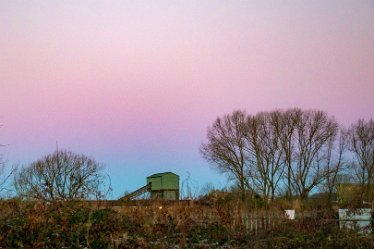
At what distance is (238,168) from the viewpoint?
44.7 m

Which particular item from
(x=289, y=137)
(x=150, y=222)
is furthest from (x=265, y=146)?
(x=150, y=222)

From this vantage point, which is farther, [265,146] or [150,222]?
[265,146]

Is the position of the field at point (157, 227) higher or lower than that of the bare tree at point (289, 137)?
lower

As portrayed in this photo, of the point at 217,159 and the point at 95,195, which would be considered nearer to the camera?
the point at 95,195

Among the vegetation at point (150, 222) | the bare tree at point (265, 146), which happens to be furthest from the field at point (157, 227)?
the bare tree at point (265, 146)

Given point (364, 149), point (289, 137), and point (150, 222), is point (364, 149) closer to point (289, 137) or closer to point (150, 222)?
point (289, 137)

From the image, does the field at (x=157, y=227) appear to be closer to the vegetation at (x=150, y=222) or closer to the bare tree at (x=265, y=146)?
→ the vegetation at (x=150, y=222)

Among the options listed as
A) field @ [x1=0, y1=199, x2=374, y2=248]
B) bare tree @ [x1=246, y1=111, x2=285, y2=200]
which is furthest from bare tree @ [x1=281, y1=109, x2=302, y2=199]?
field @ [x1=0, y1=199, x2=374, y2=248]

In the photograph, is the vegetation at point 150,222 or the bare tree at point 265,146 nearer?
the vegetation at point 150,222

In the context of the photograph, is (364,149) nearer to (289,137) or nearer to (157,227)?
(289,137)

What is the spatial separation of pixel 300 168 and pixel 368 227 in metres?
24.6

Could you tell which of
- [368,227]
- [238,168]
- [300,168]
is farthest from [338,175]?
[368,227]

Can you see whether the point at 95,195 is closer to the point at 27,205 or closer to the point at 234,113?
the point at 27,205

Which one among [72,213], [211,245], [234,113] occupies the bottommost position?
[211,245]
